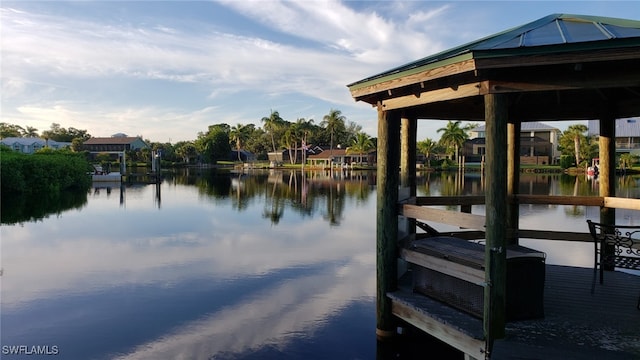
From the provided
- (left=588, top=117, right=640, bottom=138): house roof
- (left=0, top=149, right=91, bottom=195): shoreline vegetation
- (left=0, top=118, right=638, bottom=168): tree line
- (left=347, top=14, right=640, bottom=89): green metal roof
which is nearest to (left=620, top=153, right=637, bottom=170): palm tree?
(left=0, top=118, right=638, bottom=168): tree line

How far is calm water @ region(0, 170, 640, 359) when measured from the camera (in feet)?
26.5

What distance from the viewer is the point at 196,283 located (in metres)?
11.9

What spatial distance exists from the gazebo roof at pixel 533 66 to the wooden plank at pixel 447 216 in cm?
153

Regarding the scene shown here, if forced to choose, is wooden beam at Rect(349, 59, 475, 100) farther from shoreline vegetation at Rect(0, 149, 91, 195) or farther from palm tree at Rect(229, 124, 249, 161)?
palm tree at Rect(229, 124, 249, 161)

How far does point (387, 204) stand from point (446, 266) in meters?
1.47

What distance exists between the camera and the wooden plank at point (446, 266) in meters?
5.41

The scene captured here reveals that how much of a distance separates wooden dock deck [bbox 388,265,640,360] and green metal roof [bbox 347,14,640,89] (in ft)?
10.9

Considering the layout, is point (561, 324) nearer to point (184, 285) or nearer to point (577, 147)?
point (184, 285)

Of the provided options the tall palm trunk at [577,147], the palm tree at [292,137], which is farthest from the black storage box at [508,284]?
the palm tree at [292,137]

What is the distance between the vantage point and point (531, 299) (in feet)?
18.9

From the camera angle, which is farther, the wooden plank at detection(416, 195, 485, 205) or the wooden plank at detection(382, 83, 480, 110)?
the wooden plank at detection(416, 195, 485, 205)

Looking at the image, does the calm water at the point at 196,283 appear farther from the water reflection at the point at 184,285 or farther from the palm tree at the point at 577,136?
the palm tree at the point at 577,136

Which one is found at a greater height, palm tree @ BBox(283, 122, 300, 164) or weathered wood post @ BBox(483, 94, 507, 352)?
palm tree @ BBox(283, 122, 300, 164)

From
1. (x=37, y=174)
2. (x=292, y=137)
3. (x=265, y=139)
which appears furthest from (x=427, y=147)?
(x=37, y=174)
